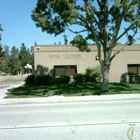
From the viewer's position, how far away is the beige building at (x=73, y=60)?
29.9 m

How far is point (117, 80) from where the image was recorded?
99.9ft

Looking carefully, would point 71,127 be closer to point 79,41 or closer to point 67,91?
point 79,41

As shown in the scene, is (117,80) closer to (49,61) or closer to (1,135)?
(49,61)

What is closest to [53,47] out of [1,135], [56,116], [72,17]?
[72,17]

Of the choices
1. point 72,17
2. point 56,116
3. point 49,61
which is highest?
point 72,17

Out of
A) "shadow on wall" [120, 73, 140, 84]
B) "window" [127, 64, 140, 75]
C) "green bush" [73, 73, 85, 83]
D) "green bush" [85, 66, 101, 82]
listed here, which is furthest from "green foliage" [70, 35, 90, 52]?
"window" [127, 64, 140, 75]

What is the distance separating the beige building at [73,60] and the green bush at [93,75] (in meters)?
1.30

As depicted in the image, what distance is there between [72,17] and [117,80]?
617 inches

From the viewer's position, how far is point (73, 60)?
99.1ft

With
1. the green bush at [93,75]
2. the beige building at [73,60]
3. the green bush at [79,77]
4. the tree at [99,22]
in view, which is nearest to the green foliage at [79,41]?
the tree at [99,22]

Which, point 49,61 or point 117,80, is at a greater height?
point 49,61

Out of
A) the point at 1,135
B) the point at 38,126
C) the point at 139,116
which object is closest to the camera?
the point at 1,135

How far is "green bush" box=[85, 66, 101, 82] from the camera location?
28.7m

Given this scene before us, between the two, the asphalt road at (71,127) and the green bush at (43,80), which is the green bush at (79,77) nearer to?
the green bush at (43,80)
